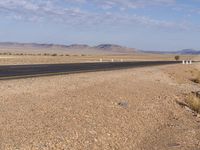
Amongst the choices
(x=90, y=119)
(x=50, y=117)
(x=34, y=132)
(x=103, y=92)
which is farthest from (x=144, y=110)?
(x=34, y=132)

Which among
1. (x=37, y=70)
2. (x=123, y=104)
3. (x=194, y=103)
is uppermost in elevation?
(x=37, y=70)

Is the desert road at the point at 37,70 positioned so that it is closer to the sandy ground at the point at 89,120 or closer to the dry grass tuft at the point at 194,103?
the sandy ground at the point at 89,120

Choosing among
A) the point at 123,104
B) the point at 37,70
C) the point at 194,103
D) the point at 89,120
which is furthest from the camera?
the point at 37,70

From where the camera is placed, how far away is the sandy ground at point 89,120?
11.3 m

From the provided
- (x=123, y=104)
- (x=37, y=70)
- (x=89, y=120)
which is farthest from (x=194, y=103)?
(x=37, y=70)

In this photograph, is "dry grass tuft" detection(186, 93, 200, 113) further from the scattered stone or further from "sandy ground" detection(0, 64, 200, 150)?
the scattered stone

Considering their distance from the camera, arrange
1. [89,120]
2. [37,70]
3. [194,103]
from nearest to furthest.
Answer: [89,120] → [194,103] → [37,70]

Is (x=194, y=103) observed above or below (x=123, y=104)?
below

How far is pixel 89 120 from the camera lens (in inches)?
544

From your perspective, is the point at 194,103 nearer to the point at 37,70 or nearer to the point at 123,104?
the point at 123,104

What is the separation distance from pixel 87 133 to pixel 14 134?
2.25m

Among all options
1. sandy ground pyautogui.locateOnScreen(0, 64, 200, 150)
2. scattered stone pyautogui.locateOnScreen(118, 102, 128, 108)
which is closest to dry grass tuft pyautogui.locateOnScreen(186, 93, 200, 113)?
sandy ground pyautogui.locateOnScreen(0, 64, 200, 150)

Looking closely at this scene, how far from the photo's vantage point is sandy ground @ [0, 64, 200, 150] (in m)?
11.3

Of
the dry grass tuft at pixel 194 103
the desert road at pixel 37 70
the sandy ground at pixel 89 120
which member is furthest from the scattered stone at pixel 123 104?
the desert road at pixel 37 70
